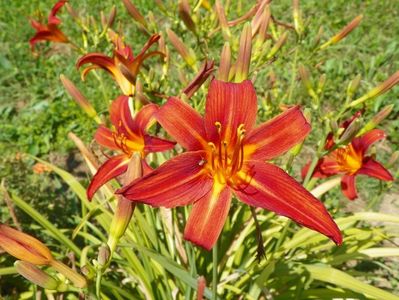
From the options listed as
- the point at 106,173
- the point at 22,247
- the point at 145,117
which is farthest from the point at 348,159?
the point at 22,247

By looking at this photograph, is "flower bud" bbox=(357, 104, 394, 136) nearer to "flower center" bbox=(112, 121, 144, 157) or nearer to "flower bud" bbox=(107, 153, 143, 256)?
"flower center" bbox=(112, 121, 144, 157)

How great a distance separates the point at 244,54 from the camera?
1.26 meters

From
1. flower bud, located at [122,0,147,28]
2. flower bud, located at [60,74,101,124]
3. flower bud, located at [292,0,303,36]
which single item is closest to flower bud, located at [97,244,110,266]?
flower bud, located at [60,74,101,124]

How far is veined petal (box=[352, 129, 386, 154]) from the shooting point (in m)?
1.76

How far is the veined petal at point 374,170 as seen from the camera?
1.66 m

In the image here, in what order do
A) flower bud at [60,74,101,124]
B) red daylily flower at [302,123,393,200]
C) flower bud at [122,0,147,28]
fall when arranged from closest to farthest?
flower bud at [60,74,101,124] < red daylily flower at [302,123,393,200] < flower bud at [122,0,147,28]

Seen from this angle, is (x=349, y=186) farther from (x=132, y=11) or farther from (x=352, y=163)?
(x=132, y=11)

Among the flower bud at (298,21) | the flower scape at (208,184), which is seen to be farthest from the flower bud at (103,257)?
the flower bud at (298,21)

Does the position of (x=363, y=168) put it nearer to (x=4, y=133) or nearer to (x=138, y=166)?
(x=138, y=166)

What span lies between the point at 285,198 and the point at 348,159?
905mm

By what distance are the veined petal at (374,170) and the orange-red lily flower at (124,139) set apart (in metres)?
0.86

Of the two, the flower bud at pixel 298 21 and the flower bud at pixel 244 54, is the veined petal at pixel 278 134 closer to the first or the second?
the flower bud at pixel 244 54

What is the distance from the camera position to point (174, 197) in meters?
1.06

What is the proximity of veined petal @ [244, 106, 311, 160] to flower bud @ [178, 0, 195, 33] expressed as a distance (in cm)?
71
